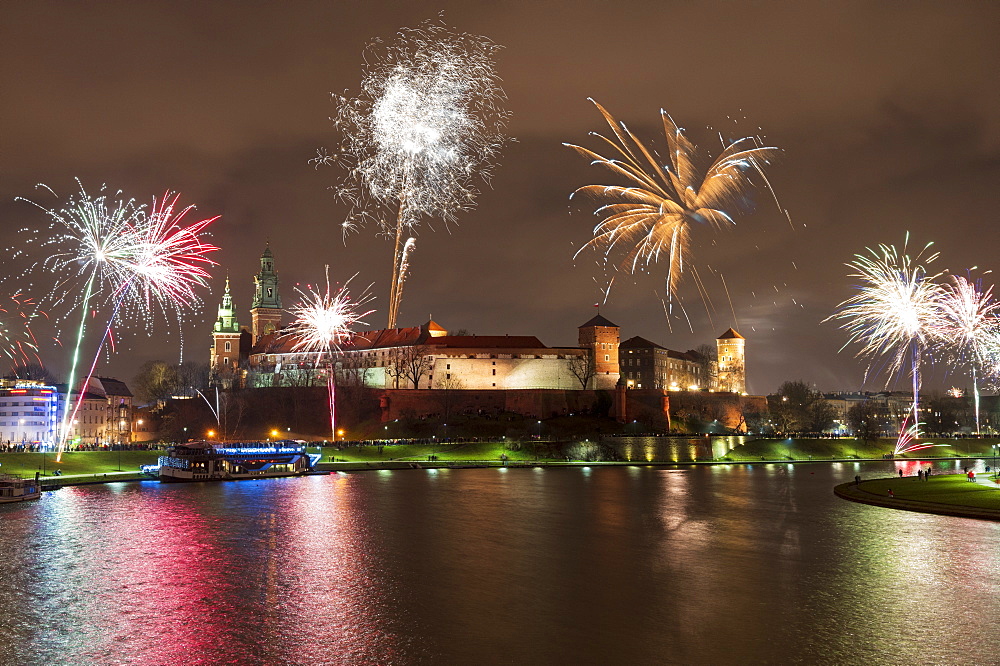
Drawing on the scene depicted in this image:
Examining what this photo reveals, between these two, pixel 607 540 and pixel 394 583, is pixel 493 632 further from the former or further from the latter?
pixel 607 540

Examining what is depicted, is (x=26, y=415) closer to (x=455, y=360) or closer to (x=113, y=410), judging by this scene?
(x=113, y=410)

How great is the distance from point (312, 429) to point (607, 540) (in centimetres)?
6418

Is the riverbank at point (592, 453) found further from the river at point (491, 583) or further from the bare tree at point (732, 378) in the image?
the bare tree at point (732, 378)

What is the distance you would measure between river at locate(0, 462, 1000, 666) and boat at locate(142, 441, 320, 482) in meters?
14.6

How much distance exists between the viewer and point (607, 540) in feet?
92.7

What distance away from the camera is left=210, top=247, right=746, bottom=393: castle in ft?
336

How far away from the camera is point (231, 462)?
2286 inches

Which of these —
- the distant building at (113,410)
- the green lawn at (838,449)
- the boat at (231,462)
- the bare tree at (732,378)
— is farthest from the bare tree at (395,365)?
the bare tree at (732,378)

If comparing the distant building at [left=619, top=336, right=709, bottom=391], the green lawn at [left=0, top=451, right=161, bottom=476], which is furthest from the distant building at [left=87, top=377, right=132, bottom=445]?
the distant building at [left=619, top=336, right=709, bottom=391]

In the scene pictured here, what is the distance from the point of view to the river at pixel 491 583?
50.5 feet

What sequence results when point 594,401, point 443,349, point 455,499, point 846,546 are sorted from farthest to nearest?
point 443,349 → point 594,401 → point 455,499 → point 846,546

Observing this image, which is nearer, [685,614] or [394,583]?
[685,614]

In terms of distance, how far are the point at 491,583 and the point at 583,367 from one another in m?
81.8

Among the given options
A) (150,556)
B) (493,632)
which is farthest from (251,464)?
(493,632)
